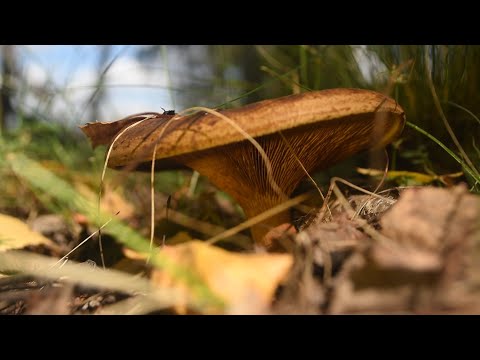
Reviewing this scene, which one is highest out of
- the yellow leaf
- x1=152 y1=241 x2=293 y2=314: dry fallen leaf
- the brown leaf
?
the brown leaf

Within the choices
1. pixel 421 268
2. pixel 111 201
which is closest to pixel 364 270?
pixel 421 268

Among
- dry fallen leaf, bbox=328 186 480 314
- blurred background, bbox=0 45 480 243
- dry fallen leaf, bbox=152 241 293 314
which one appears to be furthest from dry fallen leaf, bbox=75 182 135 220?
dry fallen leaf, bbox=328 186 480 314

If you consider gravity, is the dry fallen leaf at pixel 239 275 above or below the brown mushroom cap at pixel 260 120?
below

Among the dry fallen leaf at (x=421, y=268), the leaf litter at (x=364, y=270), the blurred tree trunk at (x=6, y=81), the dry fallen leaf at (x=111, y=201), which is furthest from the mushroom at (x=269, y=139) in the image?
the blurred tree trunk at (x=6, y=81)

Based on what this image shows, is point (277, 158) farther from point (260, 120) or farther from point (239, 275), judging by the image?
point (239, 275)

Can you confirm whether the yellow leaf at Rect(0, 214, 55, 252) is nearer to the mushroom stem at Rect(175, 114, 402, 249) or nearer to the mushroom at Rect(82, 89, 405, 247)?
the mushroom at Rect(82, 89, 405, 247)

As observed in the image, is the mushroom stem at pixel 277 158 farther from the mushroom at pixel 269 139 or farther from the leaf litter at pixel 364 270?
the leaf litter at pixel 364 270

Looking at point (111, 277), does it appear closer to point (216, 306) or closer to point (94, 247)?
point (216, 306)
